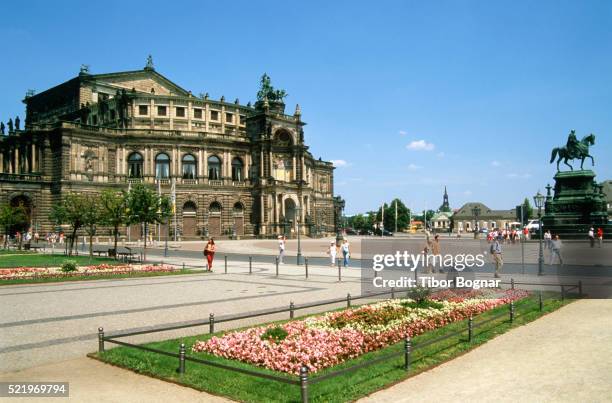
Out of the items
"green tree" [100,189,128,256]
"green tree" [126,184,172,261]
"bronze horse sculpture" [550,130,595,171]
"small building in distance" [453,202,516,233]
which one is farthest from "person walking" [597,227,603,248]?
"small building in distance" [453,202,516,233]

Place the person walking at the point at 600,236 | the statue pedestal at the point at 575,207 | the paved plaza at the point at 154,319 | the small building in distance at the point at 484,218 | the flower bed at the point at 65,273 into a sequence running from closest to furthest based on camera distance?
the paved plaza at the point at 154,319 → the flower bed at the point at 65,273 → the person walking at the point at 600,236 → the statue pedestal at the point at 575,207 → the small building in distance at the point at 484,218

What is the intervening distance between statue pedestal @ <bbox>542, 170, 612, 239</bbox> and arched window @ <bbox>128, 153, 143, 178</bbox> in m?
51.5

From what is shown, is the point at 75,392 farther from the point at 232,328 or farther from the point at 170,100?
the point at 170,100

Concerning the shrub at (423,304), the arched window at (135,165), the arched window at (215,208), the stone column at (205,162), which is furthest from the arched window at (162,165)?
the shrub at (423,304)

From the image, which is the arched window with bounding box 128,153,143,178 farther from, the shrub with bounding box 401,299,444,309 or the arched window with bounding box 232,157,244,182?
the shrub with bounding box 401,299,444,309

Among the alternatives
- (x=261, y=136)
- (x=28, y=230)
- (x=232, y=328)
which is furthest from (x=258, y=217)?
(x=232, y=328)

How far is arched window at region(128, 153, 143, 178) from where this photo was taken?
231ft

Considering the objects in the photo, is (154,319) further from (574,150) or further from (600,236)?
(574,150)

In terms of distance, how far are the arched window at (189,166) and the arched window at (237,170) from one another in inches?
259

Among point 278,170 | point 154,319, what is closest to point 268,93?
point 278,170

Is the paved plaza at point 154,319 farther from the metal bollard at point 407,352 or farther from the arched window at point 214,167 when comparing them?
the arched window at point 214,167

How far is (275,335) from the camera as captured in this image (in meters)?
10.7

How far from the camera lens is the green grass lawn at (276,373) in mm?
8047

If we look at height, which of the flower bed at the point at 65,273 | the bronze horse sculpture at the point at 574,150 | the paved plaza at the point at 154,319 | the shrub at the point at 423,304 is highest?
the bronze horse sculpture at the point at 574,150
